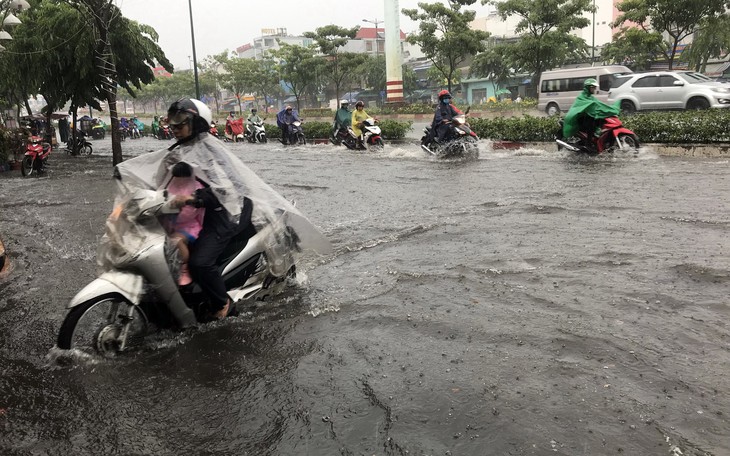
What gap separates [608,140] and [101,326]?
10.6 meters

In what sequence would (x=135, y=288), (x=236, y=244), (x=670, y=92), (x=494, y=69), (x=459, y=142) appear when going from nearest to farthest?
(x=135, y=288)
(x=236, y=244)
(x=459, y=142)
(x=670, y=92)
(x=494, y=69)

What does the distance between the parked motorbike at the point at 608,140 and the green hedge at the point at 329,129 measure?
8.42 metres

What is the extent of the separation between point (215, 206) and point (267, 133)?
24.7 meters

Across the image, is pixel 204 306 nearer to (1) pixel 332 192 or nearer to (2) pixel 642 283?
(2) pixel 642 283

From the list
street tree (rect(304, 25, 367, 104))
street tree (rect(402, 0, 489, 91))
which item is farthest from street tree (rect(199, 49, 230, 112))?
street tree (rect(402, 0, 489, 91))

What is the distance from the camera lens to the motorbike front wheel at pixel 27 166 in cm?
1523

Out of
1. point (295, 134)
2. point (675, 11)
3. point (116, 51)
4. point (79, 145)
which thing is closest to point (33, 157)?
point (116, 51)

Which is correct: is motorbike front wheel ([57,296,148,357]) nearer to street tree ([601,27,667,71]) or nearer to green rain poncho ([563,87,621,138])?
green rain poncho ([563,87,621,138])

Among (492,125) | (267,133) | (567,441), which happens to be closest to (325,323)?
(567,441)

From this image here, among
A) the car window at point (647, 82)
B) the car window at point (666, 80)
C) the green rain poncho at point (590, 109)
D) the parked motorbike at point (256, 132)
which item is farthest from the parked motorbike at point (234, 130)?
the green rain poncho at point (590, 109)

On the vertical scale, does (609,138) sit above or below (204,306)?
above

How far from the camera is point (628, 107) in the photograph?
67.2 feet

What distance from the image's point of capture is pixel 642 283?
4641 mm

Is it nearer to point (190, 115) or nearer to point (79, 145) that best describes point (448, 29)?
point (79, 145)
